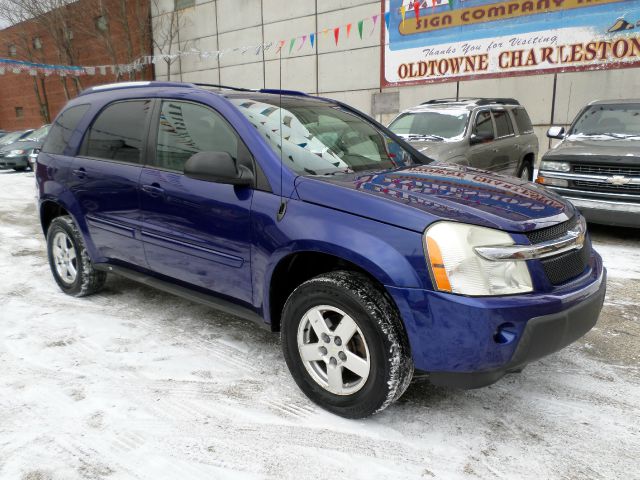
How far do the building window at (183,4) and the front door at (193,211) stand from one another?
18874 mm

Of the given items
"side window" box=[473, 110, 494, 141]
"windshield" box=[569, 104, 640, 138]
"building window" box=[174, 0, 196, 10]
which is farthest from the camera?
"building window" box=[174, 0, 196, 10]

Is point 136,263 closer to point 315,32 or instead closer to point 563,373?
point 563,373

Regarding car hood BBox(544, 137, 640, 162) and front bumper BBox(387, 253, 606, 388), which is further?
car hood BBox(544, 137, 640, 162)

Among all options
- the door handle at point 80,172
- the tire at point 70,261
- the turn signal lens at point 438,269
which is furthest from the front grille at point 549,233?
the tire at point 70,261

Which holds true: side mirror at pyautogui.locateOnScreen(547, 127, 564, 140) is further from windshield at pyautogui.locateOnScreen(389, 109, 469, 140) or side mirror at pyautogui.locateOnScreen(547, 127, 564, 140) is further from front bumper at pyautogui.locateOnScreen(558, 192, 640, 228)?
front bumper at pyautogui.locateOnScreen(558, 192, 640, 228)

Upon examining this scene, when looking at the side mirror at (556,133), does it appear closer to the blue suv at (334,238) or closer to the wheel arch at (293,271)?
the blue suv at (334,238)

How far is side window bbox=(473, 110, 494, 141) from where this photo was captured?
7809 mm

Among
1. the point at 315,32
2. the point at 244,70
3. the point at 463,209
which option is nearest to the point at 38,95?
the point at 244,70

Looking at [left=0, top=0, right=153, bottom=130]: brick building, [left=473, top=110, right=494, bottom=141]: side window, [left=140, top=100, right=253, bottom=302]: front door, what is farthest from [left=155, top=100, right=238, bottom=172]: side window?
[left=0, top=0, right=153, bottom=130]: brick building

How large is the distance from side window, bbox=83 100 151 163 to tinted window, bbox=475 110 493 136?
5.61m

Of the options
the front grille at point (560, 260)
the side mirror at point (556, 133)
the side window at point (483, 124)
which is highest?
the side window at point (483, 124)

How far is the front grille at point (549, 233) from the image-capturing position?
233 centimetres

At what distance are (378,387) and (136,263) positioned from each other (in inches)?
87.4

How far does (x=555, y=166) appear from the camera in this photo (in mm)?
6527
